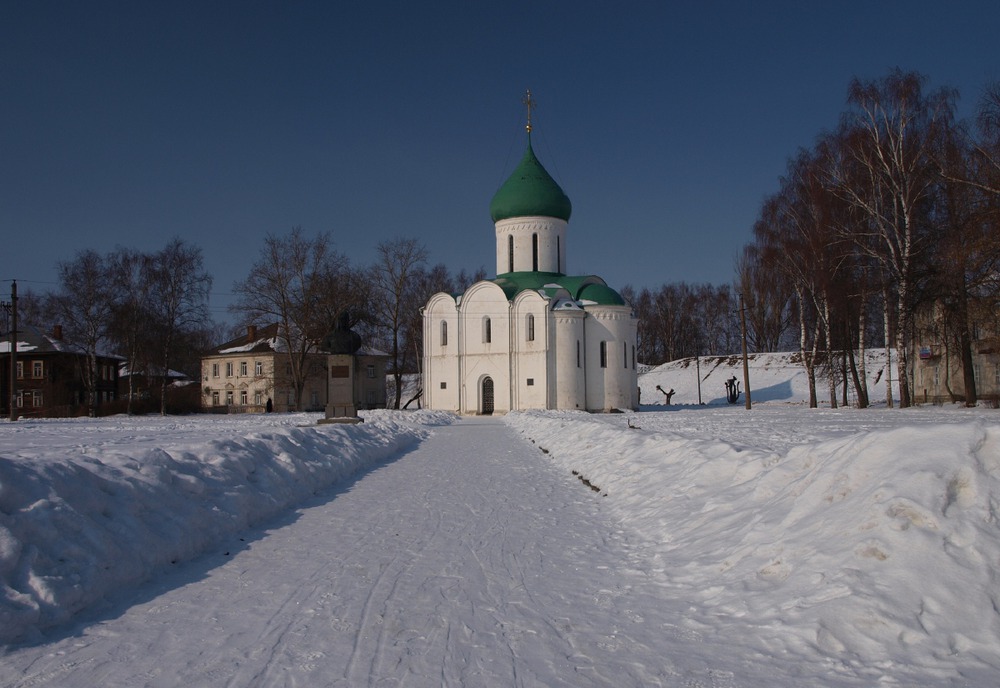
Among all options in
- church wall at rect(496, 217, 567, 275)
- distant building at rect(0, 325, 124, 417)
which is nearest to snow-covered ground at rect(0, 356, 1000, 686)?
church wall at rect(496, 217, 567, 275)

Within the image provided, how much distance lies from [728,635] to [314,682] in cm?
222

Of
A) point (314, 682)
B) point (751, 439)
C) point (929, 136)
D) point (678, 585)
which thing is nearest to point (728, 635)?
point (678, 585)

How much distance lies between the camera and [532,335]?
135 feet

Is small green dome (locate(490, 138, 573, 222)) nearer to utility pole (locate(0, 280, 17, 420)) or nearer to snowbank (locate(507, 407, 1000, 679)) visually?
utility pole (locate(0, 280, 17, 420))

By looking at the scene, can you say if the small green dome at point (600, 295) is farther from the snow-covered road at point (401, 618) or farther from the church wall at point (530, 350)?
the snow-covered road at point (401, 618)

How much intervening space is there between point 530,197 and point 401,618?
4070 centimetres

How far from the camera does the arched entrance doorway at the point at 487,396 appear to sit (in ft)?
138

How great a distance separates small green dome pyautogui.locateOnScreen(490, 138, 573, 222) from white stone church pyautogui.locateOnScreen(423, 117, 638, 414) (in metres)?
0.06

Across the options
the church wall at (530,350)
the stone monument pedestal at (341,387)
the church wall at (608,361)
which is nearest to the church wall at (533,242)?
the church wall at (530,350)

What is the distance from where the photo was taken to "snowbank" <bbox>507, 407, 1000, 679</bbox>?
12.4 feet

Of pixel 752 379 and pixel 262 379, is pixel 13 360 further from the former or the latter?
pixel 752 379

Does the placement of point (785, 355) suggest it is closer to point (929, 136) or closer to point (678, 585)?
point (929, 136)

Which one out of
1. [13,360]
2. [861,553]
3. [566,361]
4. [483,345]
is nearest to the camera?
[861,553]

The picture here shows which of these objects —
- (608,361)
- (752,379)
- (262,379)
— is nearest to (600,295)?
(608,361)
